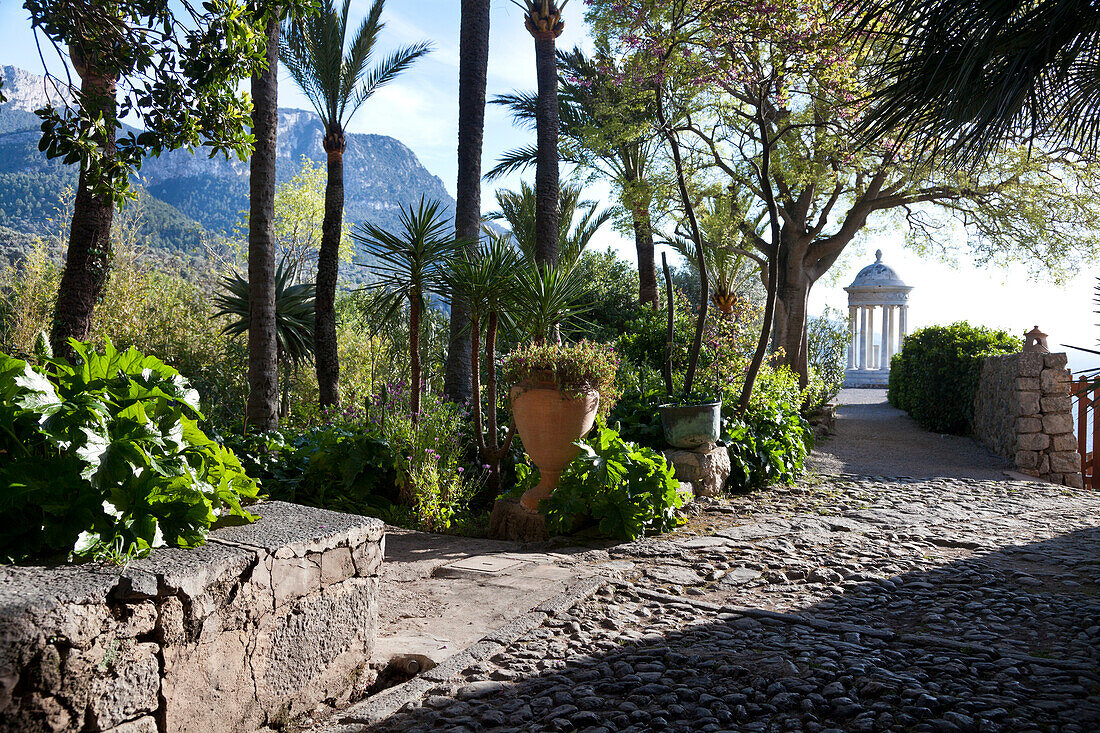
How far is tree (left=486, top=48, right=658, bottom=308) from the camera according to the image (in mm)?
7816

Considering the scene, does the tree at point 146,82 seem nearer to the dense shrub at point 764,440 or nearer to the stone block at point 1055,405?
the dense shrub at point 764,440

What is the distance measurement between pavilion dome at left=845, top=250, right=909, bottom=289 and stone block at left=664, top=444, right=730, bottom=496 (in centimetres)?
1657

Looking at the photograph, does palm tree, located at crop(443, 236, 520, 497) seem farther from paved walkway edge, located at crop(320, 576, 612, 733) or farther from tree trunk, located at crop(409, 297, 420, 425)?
paved walkway edge, located at crop(320, 576, 612, 733)

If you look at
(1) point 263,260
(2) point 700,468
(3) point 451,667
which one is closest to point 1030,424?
(2) point 700,468

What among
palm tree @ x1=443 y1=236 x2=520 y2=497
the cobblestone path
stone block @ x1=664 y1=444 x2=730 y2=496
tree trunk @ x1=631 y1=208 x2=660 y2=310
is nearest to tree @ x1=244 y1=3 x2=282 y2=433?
palm tree @ x1=443 y1=236 x2=520 y2=497

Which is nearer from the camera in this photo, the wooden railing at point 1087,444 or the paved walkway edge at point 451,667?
the paved walkway edge at point 451,667

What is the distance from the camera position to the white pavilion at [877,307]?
20297 mm

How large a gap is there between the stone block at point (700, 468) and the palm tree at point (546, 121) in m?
3.24

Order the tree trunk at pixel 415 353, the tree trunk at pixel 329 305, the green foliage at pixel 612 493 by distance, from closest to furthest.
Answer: the green foliage at pixel 612 493 → the tree trunk at pixel 415 353 → the tree trunk at pixel 329 305

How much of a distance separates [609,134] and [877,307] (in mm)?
15516

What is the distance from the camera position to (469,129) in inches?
311

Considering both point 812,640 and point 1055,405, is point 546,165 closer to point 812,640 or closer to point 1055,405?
point 1055,405

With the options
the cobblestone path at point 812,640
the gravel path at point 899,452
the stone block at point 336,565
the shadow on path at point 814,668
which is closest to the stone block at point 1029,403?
the gravel path at point 899,452

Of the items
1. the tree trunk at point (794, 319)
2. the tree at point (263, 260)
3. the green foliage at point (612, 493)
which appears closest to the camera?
Answer: the green foliage at point (612, 493)
